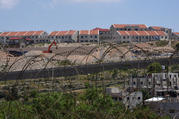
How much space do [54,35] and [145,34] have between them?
666 inches

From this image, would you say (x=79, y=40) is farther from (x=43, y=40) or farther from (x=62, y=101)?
(x=62, y=101)

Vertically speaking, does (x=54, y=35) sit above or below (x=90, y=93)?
above

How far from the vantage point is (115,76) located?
1141 inches

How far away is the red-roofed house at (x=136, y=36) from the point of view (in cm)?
5747

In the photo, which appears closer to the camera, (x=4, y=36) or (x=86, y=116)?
(x=86, y=116)

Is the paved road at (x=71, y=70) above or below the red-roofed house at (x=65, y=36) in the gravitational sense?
below

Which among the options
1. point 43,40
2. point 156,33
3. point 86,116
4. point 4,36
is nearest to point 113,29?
point 156,33

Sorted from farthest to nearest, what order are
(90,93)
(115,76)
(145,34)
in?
(145,34) < (115,76) < (90,93)

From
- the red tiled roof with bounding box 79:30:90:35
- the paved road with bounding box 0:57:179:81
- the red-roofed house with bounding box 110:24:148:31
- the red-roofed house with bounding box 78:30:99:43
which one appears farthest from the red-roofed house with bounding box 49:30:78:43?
the paved road with bounding box 0:57:179:81

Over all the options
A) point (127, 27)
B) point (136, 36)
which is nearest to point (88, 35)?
point (127, 27)

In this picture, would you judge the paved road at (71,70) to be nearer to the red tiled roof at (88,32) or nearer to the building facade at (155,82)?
the building facade at (155,82)

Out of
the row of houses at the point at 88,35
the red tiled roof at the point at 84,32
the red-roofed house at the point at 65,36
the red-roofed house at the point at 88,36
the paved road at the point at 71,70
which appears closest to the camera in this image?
the paved road at the point at 71,70

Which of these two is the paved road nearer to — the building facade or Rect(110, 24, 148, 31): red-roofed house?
the building facade

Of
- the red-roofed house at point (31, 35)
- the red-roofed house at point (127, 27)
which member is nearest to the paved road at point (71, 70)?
the red-roofed house at point (127, 27)
